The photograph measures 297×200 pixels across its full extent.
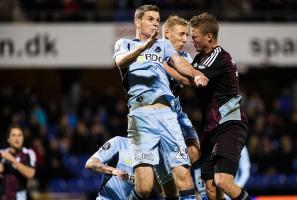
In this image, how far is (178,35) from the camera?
827cm

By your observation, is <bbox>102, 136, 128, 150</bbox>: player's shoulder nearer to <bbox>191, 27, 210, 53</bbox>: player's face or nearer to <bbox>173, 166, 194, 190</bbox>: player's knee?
<bbox>173, 166, 194, 190</bbox>: player's knee

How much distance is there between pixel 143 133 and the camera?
7.45 meters

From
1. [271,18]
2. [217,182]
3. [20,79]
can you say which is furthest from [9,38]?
[217,182]

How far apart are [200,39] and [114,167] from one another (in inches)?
68.0

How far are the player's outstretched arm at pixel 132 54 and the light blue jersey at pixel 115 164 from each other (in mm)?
1273

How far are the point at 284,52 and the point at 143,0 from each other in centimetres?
379

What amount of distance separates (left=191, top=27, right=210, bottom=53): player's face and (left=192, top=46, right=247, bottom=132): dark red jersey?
102mm

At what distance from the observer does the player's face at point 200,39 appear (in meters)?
7.69

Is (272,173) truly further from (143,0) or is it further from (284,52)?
(143,0)

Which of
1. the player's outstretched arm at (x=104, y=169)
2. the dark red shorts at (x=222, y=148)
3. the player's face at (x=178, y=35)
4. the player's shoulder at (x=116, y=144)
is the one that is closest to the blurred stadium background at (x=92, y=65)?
the player's shoulder at (x=116, y=144)

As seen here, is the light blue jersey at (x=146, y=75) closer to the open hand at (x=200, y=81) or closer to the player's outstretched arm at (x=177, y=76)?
the player's outstretched arm at (x=177, y=76)

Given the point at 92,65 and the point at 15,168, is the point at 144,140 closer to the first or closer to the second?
the point at 15,168

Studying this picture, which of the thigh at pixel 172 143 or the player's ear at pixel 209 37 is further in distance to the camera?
the player's ear at pixel 209 37

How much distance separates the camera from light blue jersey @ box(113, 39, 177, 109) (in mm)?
7520
